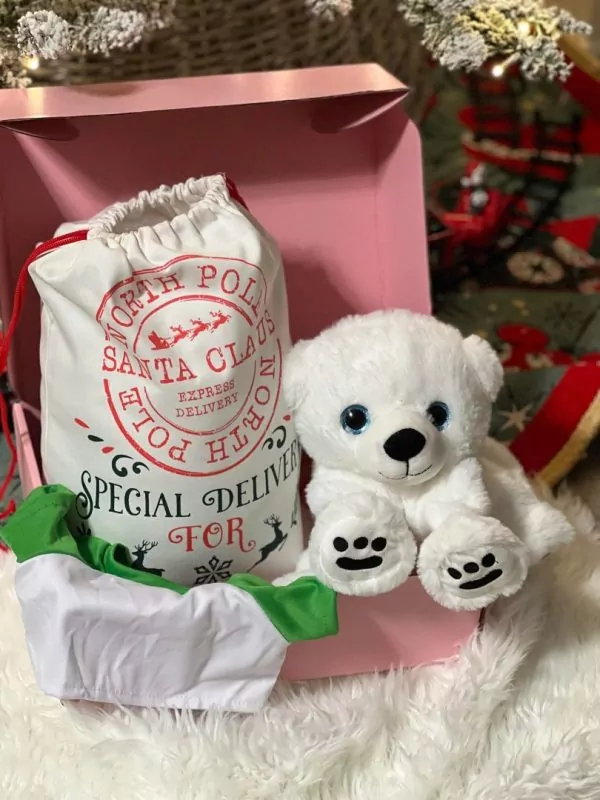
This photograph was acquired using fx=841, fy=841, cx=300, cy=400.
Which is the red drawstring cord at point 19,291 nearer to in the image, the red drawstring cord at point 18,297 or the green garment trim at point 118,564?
the red drawstring cord at point 18,297

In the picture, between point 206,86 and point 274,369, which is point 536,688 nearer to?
point 274,369

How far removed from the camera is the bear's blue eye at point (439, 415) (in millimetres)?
624

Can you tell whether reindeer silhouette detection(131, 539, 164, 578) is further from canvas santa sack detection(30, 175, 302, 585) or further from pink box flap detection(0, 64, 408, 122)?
pink box flap detection(0, 64, 408, 122)

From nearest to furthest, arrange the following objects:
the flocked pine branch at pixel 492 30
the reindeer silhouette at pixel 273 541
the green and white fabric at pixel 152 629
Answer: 1. the green and white fabric at pixel 152 629
2. the reindeer silhouette at pixel 273 541
3. the flocked pine branch at pixel 492 30

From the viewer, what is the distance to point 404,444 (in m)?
0.59

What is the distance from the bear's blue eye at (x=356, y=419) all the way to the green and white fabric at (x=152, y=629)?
12cm

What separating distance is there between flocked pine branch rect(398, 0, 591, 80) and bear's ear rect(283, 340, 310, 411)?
13.9 inches

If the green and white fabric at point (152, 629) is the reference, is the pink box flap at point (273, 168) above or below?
above

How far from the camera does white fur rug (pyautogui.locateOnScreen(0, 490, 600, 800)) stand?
1.92 feet

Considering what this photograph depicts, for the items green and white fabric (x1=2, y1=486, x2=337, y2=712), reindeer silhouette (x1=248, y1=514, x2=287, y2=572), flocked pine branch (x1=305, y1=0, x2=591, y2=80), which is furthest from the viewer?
flocked pine branch (x1=305, y1=0, x2=591, y2=80)

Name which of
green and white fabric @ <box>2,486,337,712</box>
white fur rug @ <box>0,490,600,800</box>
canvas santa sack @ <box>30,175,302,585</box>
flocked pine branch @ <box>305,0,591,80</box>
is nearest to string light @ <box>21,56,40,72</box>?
canvas santa sack @ <box>30,175,302,585</box>

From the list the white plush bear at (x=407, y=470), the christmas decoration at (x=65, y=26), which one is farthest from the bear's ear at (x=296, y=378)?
the christmas decoration at (x=65, y=26)

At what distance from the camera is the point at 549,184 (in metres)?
1.21

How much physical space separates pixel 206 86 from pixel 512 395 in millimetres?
462
